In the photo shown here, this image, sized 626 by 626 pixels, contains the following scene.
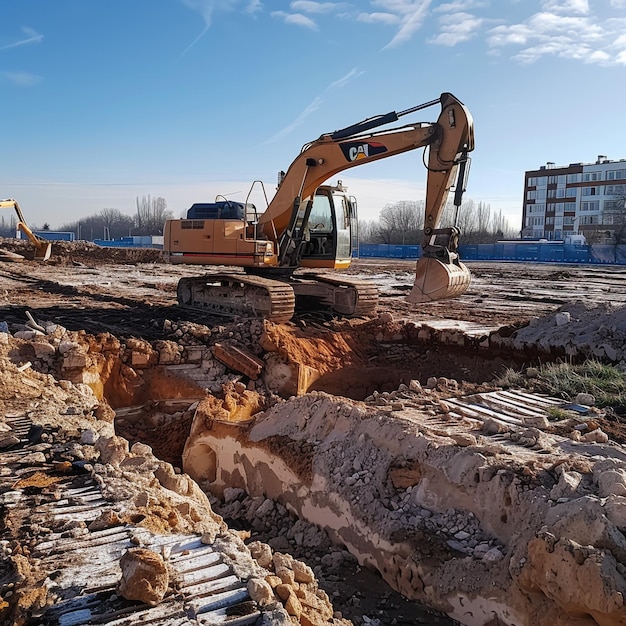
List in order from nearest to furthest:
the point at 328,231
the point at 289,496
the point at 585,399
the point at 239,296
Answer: the point at 289,496, the point at 585,399, the point at 239,296, the point at 328,231

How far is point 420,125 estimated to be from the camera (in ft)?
35.4

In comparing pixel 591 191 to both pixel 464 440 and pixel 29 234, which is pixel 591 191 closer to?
pixel 29 234

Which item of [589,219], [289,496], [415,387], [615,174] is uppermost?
[615,174]

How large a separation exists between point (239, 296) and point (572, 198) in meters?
67.6

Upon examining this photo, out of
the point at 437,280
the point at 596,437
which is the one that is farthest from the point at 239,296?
the point at 596,437

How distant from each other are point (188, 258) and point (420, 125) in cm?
544

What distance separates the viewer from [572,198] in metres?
71.2

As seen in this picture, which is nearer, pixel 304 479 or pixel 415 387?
pixel 304 479

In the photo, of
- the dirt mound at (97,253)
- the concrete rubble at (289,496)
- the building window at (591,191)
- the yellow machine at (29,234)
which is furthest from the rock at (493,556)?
the building window at (591,191)

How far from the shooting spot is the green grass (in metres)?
7.19

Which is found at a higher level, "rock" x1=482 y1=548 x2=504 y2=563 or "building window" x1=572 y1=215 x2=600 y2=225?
"building window" x1=572 y1=215 x2=600 y2=225

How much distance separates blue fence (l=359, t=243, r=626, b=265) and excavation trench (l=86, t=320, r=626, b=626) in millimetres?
34815

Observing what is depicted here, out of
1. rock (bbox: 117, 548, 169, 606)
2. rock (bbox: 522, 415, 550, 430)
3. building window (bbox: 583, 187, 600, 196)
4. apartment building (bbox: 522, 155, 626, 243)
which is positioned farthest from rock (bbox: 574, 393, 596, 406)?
building window (bbox: 583, 187, 600, 196)

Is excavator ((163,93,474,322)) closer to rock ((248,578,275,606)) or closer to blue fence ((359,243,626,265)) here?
rock ((248,578,275,606))
